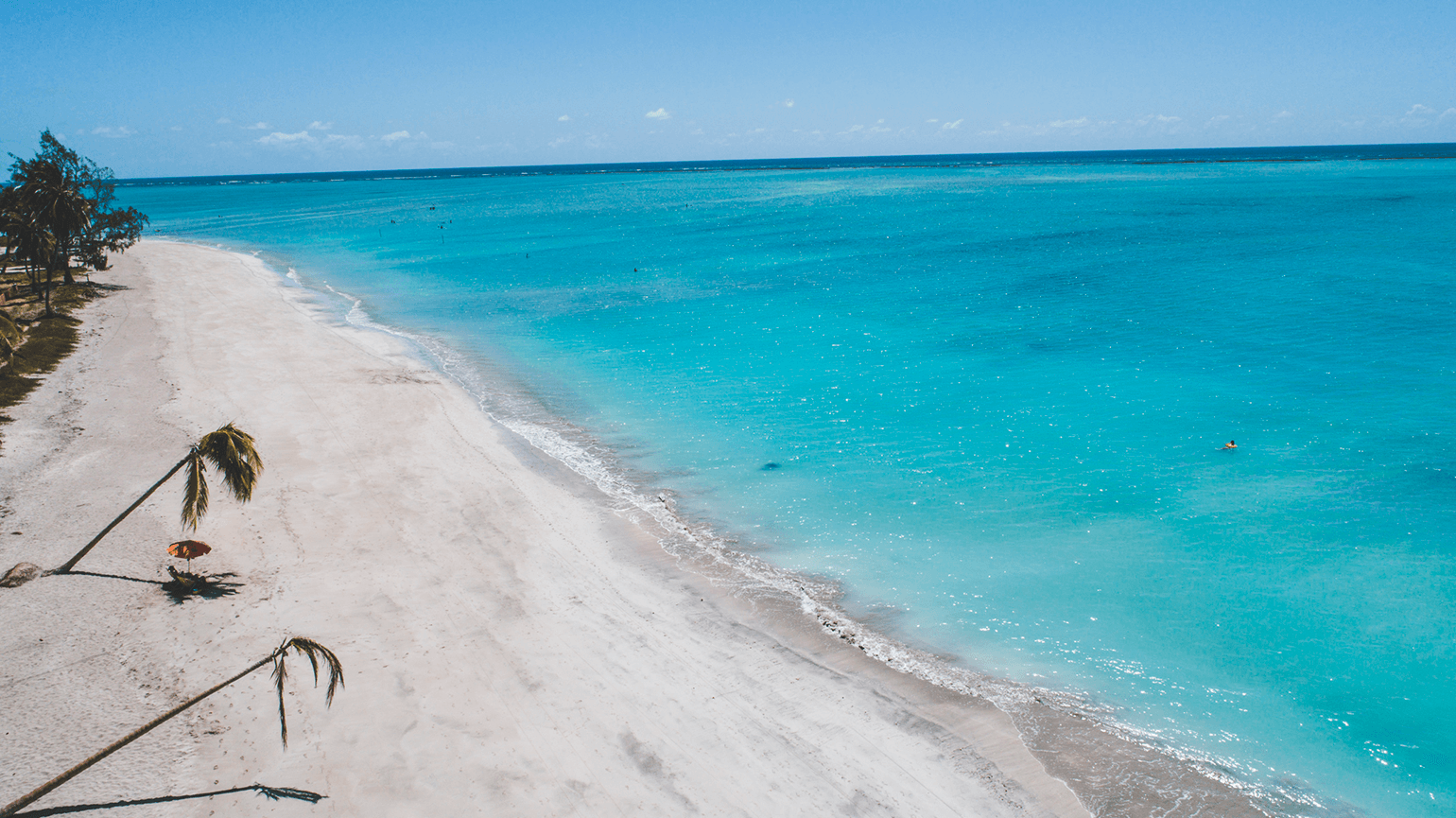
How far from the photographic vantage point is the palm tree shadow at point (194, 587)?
51.1ft

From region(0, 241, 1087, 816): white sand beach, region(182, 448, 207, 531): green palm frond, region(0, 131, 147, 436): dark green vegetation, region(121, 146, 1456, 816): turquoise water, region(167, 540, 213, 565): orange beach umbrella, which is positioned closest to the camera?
region(0, 241, 1087, 816): white sand beach

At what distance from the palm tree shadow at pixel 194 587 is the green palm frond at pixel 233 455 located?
2.71 metres

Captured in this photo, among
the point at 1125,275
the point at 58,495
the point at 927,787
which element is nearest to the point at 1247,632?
the point at 927,787

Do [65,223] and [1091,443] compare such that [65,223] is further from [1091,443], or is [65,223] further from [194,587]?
[1091,443]

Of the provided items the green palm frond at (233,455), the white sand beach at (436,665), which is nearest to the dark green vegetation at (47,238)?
the white sand beach at (436,665)

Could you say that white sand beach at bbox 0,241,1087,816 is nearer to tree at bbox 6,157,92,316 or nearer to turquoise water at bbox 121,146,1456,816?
turquoise water at bbox 121,146,1456,816

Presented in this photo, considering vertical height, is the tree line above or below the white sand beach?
above

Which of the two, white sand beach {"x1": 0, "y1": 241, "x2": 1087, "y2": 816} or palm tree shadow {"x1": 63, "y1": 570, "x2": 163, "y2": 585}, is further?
palm tree shadow {"x1": 63, "y1": 570, "x2": 163, "y2": 585}

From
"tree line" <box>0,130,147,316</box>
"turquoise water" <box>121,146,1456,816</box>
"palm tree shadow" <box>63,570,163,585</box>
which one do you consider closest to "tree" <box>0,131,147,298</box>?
"tree line" <box>0,130,147,316</box>

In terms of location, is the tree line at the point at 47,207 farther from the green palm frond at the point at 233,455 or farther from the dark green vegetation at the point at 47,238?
the green palm frond at the point at 233,455

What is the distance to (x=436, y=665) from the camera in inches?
549

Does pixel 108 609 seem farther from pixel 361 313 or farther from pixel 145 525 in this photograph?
pixel 361 313

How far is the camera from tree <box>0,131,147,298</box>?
3878 cm

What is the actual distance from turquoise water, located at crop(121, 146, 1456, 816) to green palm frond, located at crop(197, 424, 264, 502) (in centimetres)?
1065
